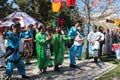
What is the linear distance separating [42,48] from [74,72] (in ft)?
5.51

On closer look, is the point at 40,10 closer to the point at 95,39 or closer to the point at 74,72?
the point at 95,39

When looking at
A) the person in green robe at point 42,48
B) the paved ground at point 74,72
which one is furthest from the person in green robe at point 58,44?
the person in green robe at point 42,48

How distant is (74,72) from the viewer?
37.7ft

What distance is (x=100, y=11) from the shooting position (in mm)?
18578

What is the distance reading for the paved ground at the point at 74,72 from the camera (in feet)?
34.1

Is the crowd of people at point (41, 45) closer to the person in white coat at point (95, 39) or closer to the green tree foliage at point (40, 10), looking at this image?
the person in white coat at point (95, 39)

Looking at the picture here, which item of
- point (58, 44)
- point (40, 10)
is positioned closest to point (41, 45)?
point (58, 44)

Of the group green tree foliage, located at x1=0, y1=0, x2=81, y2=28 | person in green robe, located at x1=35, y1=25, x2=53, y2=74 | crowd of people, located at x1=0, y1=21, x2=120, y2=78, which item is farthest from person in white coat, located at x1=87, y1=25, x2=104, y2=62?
green tree foliage, located at x1=0, y1=0, x2=81, y2=28

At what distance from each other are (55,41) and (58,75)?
3.99 ft

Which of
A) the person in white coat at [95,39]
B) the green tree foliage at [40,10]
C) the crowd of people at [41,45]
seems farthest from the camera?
the green tree foliage at [40,10]

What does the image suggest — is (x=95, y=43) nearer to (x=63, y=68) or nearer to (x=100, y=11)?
(x=63, y=68)

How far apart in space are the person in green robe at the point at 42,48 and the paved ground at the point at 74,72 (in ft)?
1.17

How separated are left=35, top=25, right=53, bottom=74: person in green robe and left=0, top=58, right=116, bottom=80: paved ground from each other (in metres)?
0.36

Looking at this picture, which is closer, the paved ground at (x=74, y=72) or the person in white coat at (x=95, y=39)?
the paved ground at (x=74, y=72)
